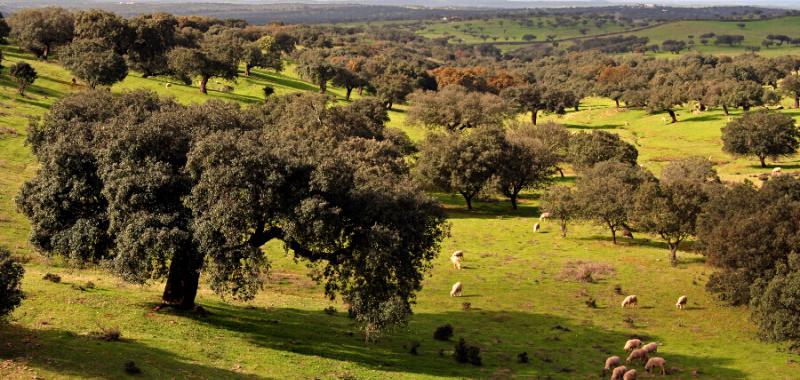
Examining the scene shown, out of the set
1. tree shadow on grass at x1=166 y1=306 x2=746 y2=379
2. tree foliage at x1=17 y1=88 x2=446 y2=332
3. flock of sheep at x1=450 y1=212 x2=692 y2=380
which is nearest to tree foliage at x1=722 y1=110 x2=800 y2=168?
tree shadow on grass at x1=166 y1=306 x2=746 y2=379

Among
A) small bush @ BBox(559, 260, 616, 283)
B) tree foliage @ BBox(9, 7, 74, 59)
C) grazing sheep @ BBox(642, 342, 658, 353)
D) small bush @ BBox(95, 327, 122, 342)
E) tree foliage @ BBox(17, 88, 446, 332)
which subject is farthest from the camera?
tree foliage @ BBox(9, 7, 74, 59)


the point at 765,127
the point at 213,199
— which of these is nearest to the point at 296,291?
the point at 213,199

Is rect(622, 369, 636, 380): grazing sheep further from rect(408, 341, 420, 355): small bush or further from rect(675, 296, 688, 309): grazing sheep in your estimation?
rect(675, 296, 688, 309): grazing sheep

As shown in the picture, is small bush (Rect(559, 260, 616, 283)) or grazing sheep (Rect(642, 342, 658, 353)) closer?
grazing sheep (Rect(642, 342, 658, 353))

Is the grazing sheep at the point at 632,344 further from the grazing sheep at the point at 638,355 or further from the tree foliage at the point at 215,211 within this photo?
the tree foliage at the point at 215,211

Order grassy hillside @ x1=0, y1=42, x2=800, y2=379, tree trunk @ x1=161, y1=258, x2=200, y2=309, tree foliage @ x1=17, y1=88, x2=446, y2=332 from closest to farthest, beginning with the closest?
grassy hillside @ x1=0, y1=42, x2=800, y2=379
tree foliage @ x1=17, y1=88, x2=446, y2=332
tree trunk @ x1=161, y1=258, x2=200, y2=309

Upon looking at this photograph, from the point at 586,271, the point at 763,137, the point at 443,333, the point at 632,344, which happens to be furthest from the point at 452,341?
the point at 763,137

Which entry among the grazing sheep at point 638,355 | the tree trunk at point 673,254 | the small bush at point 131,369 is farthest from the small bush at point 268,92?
the small bush at point 131,369

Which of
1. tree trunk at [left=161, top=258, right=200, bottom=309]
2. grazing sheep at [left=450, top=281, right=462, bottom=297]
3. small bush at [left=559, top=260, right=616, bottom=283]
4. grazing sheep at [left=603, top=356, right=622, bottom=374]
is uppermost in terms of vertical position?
tree trunk at [left=161, top=258, right=200, bottom=309]
